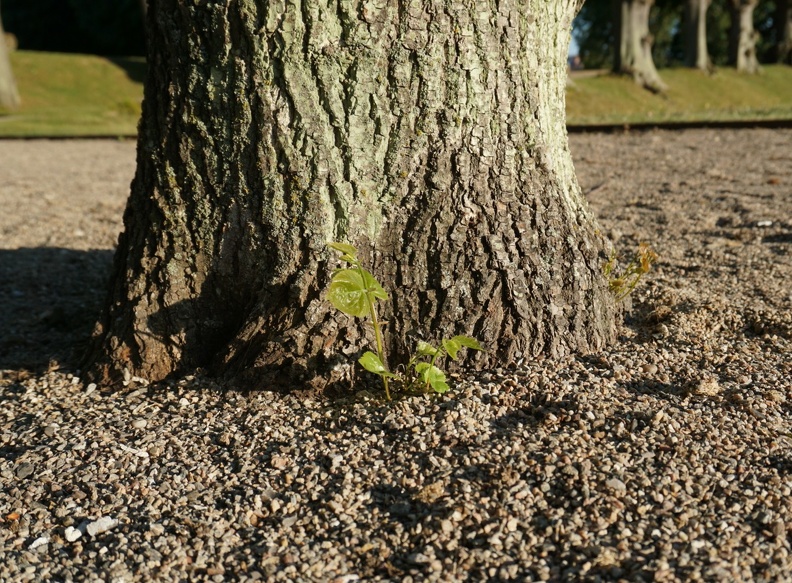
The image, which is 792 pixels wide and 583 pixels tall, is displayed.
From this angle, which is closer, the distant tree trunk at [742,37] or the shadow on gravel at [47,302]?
the shadow on gravel at [47,302]

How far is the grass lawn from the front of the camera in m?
16.0

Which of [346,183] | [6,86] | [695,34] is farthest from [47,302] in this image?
[695,34]

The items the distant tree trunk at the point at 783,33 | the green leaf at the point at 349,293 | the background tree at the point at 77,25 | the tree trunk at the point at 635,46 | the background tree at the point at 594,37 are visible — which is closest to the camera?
the green leaf at the point at 349,293

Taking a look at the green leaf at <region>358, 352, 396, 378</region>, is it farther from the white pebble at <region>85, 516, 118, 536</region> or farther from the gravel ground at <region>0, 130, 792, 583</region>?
the white pebble at <region>85, 516, 118, 536</region>

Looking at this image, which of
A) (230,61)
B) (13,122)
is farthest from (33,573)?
(13,122)

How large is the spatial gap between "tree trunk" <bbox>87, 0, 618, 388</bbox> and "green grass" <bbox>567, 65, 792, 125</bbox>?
9.90 meters

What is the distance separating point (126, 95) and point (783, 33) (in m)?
25.2

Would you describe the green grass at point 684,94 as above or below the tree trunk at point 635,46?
below

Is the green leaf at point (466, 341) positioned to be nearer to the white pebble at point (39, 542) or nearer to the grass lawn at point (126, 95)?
the white pebble at point (39, 542)

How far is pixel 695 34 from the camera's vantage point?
23.9m

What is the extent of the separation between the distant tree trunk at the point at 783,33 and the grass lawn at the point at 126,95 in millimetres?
3632

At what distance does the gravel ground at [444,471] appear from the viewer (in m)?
1.83

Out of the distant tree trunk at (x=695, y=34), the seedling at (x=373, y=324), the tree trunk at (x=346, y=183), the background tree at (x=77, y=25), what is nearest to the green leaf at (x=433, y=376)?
the seedling at (x=373, y=324)

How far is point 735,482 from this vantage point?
6.56 ft
